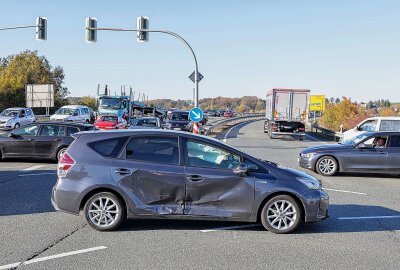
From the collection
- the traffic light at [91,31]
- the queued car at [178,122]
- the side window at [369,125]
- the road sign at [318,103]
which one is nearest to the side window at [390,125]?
the side window at [369,125]

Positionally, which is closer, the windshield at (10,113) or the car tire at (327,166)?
the car tire at (327,166)

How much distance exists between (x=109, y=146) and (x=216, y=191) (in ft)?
5.86

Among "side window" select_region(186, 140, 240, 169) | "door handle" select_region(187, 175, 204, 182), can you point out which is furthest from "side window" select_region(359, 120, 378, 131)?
"door handle" select_region(187, 175, 204, 182)

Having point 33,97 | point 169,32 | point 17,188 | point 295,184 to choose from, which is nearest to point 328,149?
point 295,184

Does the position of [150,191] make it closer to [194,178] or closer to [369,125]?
[194,178]

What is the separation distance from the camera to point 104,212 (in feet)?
20.9

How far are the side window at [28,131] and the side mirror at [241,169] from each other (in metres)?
10.0

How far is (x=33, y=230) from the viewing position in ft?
20.8

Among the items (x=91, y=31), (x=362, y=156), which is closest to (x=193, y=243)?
(x=362, y=156)

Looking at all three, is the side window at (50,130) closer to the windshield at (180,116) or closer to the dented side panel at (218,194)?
the dented side panel at (218,194)

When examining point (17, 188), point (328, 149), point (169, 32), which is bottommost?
point (17, 188)

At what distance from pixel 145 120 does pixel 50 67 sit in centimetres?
5357

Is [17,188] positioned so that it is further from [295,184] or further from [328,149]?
Answer: [328,149]

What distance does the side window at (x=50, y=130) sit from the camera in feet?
47.2
